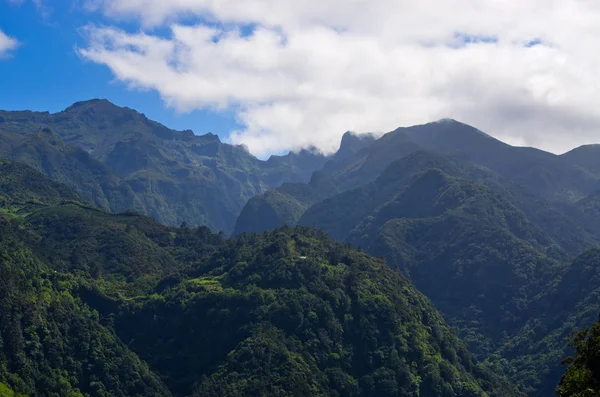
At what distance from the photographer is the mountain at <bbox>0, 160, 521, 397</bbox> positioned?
139750 mm

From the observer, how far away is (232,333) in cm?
16375

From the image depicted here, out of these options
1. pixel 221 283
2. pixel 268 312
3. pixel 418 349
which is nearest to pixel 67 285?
pixel 221 283

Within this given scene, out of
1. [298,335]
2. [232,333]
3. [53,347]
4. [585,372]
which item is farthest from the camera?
[232,333]

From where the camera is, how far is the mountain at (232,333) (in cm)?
13975

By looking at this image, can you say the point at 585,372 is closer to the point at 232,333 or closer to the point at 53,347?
the point at 232,333

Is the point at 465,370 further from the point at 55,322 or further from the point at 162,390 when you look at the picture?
the point at 55,322

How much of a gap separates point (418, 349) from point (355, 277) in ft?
94.1

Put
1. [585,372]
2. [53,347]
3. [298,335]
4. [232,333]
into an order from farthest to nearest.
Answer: [232,333] → [298,335] → [53,347] → [585,372]

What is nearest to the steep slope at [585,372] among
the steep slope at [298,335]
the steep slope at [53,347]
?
the steep slope at [298,335]

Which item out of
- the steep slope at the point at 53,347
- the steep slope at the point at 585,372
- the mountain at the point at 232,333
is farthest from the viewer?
the mountain at the point at 232,333

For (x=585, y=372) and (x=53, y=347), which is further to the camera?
(x=53, y=347)

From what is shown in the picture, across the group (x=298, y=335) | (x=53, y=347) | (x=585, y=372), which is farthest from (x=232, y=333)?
(x=585, y=372)

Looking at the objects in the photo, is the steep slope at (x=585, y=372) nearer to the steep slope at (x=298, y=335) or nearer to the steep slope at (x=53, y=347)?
the steep slope at (x=298, y=335)

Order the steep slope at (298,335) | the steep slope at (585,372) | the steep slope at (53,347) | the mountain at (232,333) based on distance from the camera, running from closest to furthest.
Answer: the steep slope at (585,372) → the steep slope at (53,347) → the mountain at (232,333) → the steep slope at (298,335)
